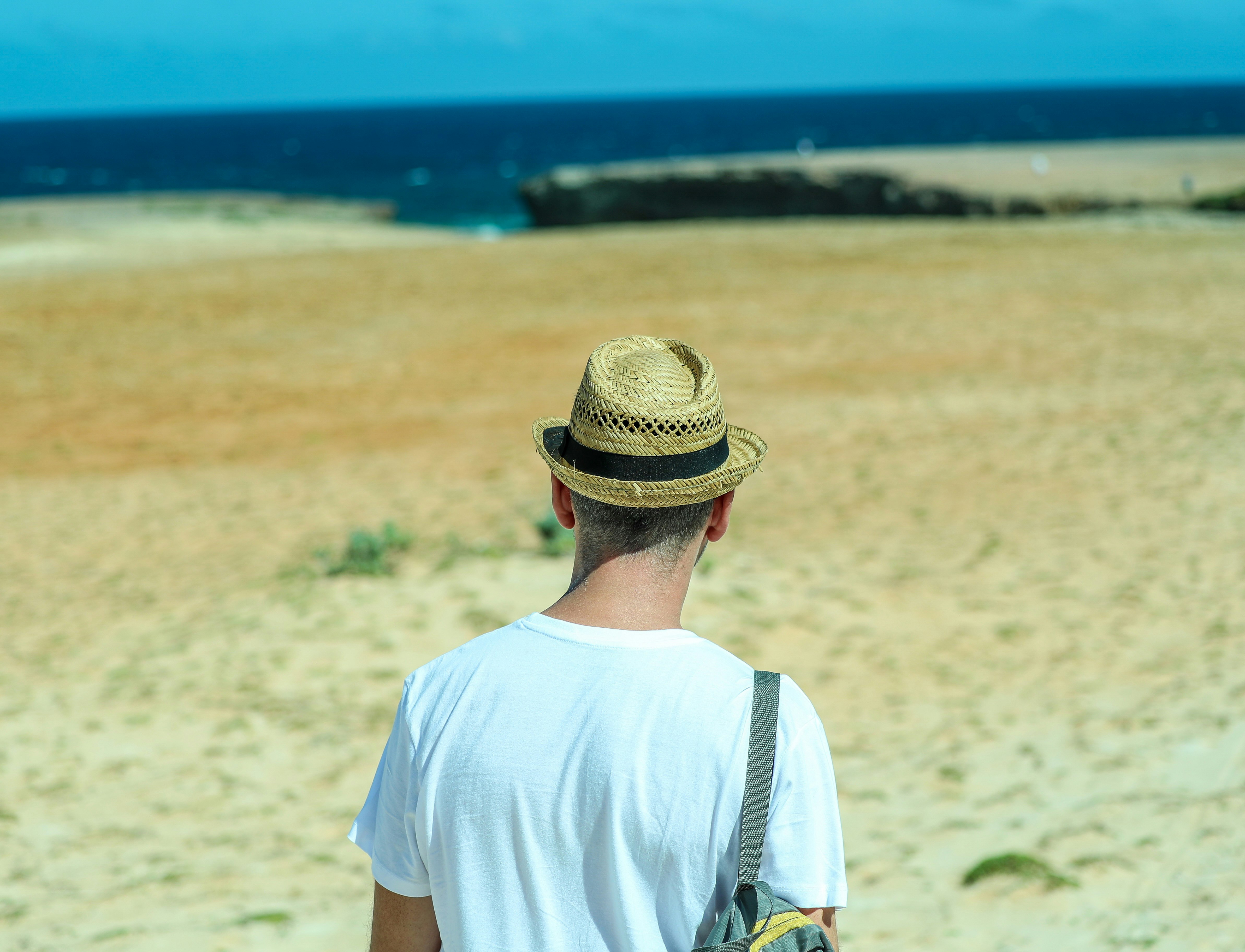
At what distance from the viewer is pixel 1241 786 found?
15.1ft

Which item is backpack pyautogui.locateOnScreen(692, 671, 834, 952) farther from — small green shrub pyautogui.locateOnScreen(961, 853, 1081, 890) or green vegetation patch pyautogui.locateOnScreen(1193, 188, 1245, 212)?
green vegetation patch pyautogui.locateOnScreen(1193, 188, 1245, 212)

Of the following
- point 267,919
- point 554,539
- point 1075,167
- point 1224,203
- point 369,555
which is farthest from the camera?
point 1075,167

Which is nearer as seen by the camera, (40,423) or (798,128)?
(40,423)

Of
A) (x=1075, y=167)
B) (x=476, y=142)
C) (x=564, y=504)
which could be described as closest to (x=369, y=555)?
(x=564, y=504)

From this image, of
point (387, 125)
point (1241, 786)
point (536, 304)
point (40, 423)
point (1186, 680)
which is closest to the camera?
point (1241, 786)

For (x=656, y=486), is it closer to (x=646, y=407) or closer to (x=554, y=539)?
(x=646, y=407)

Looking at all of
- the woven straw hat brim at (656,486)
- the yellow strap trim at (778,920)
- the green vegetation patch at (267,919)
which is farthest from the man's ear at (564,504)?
the green vegetation patch at (267,919)

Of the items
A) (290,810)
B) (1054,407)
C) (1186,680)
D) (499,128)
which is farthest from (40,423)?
(499,128)

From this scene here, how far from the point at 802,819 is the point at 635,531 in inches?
18.0

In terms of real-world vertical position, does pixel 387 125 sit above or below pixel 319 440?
below

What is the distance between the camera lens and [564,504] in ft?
6.00

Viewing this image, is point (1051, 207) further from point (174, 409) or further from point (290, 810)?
point (290, 810)

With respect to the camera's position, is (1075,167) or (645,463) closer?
(645,463)

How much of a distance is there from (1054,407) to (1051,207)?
1619 cm
